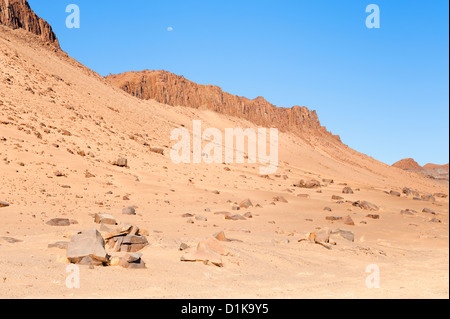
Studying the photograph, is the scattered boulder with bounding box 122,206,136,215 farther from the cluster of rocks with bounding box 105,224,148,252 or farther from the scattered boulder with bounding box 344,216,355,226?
the scattered boulder with bounding box 344,216,355,226

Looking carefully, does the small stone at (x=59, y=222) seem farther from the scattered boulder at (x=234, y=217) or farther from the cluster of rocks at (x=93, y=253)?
the scattered boulder at (x=234, y=217)

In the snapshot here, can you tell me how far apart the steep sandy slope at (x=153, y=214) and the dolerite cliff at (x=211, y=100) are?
27.1 m

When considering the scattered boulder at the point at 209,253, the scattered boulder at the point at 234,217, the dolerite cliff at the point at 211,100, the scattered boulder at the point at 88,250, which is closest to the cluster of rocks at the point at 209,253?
the scattered boulder at the point at 209,253

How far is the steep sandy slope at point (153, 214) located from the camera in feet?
19.5

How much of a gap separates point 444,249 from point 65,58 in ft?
135

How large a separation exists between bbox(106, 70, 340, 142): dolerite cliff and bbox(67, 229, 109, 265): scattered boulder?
57.4 meters

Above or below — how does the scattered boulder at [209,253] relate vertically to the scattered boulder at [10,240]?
below

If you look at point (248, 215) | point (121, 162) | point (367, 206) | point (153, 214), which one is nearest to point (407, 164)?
point (367, 206)

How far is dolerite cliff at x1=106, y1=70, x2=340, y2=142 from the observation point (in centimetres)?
6438

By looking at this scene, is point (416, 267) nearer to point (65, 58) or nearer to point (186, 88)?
point (65, 58)

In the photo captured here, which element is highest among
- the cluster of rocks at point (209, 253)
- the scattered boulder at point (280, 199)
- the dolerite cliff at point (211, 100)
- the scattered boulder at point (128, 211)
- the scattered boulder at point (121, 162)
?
the dolerite cliff at point (211, 100)
